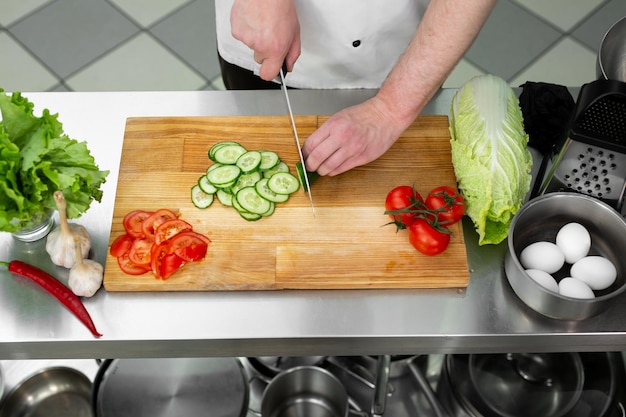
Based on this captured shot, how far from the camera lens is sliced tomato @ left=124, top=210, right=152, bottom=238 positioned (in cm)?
168

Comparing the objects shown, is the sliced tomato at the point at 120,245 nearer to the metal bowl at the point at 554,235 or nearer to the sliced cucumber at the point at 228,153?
the sliced cucumber at the point at 228,153

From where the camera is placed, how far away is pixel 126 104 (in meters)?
2.00

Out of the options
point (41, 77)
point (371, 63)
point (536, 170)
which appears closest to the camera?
point (536, 170)

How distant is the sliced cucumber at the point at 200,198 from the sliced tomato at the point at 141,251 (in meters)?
0.15

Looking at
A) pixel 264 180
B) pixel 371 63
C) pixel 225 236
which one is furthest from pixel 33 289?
pixel 371 63

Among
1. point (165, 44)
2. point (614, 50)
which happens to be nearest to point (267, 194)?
point (614, 50)

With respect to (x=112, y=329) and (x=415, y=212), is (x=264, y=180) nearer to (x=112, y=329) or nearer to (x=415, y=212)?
(x=415, y=212)

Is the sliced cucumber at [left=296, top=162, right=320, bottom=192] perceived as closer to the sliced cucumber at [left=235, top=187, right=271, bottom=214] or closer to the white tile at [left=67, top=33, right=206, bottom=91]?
the sliced cucumber at [left=235, top=187, right=271, bottom=214]

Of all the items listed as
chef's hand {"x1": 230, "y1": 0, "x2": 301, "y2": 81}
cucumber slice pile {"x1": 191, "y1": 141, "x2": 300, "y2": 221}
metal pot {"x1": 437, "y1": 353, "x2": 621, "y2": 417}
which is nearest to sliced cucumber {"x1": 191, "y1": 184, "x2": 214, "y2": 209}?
cucumber slice pile {"x1": 191, "y1": 141, "x2": 300, "y2": 221}

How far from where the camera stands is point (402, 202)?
1.70 m

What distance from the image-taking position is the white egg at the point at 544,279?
1563 mm

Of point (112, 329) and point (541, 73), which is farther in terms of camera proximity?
point (541, 73)

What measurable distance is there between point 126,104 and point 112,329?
0.68 metres

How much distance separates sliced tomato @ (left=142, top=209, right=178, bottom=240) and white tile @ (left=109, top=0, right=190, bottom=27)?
231 centimetres
